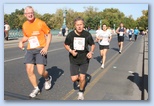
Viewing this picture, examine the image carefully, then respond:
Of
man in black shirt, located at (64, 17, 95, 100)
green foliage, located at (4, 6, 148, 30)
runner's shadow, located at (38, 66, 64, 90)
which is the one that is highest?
green foliage, located at (4, 6, 148, 30)

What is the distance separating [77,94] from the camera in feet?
16.7

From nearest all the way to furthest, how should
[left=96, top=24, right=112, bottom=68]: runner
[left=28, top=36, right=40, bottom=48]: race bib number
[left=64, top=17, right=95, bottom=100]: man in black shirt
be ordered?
[left=64, top=17, right=95, bottom=100]: man in black shirt
[left=28, top=36, right=40, bottom=48]: race bib number
[left=96, top=24, right=112, bottom=68]: runner

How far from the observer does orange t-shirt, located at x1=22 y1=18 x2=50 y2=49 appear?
4723 mm

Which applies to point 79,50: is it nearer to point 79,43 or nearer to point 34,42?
point 79,43

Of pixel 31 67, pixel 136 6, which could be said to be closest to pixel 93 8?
pixel 136 6

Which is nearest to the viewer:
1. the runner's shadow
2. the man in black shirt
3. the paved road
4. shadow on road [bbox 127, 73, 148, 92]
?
the man in black shirt

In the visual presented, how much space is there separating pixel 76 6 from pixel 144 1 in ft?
4.14

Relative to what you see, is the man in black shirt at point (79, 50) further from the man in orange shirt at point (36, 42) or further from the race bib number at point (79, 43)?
the man in orange shirt at point (36, 42)

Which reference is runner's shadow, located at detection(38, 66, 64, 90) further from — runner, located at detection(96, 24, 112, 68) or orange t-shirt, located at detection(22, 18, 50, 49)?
runner, located at detection(96, 24, 112, 68)

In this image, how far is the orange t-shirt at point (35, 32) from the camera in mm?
4723

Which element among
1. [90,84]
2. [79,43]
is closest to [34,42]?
[79,43]

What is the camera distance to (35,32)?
4742 millimetres

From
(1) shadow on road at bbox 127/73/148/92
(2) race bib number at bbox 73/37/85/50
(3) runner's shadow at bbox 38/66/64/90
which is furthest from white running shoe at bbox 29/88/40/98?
(1) shadow on road at bbox 127/73/148/92

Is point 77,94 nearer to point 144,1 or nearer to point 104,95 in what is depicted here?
point 104,95
